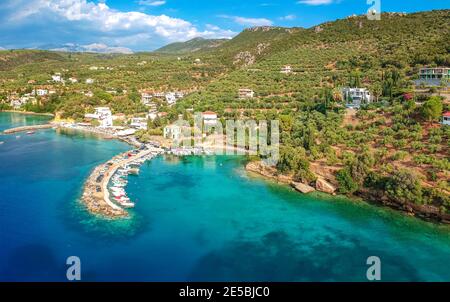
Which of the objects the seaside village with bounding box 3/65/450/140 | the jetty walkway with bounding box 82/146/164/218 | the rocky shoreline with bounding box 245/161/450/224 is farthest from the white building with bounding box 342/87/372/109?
the jetty walkway with bounding box 82/146/164/218

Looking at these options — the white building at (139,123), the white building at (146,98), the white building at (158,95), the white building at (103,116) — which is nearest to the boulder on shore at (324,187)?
the white building at (139,123)

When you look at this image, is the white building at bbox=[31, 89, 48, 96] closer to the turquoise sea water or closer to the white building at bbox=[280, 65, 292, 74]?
the white building at bbox=[280, 65, 292, 74]

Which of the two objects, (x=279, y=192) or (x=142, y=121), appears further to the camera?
(x=142, y=121)

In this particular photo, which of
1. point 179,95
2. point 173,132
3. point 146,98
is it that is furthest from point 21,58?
point 173,132

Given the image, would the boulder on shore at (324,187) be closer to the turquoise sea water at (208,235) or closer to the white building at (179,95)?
the turquoise sea water at (208,235)
